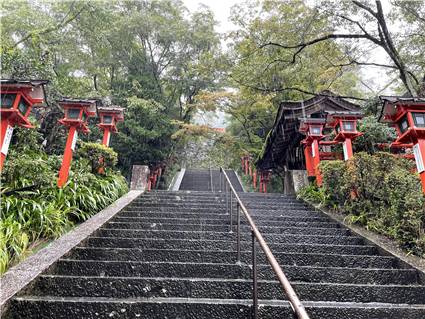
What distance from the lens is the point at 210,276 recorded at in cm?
290

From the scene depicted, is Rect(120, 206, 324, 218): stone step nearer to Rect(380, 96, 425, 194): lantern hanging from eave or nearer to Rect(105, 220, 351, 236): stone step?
Rect(105, 220, 351, 236): stone step

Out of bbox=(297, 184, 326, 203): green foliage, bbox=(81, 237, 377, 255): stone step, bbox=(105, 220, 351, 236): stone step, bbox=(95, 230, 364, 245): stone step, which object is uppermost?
bbox=(297, 184, 326, 203): green foliage

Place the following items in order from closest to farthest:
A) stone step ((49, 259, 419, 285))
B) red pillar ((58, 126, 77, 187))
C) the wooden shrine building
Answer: stone step ((49, 259, 419, 285)), red pillar ((58, 126, 77, 187)), the wooden shrine building

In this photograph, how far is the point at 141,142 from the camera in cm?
1412

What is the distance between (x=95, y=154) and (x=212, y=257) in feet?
14.7

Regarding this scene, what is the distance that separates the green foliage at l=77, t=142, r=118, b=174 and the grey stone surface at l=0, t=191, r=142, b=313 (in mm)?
2484

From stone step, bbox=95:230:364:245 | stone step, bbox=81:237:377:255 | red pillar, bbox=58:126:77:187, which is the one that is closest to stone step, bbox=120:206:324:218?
stone step, bbox=95:230:364:245

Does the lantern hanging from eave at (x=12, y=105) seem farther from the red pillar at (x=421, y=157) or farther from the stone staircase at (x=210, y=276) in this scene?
the red pillar at (x=421, y=157)

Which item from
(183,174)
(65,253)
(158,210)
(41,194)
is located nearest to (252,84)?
(158,210)

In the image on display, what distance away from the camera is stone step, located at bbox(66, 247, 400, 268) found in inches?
130

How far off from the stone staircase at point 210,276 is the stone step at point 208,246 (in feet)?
0.04

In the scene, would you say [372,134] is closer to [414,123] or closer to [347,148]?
[347,148]

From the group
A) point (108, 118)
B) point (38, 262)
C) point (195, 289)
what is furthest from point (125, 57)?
point (195, 289)

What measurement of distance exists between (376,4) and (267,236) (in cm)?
708
